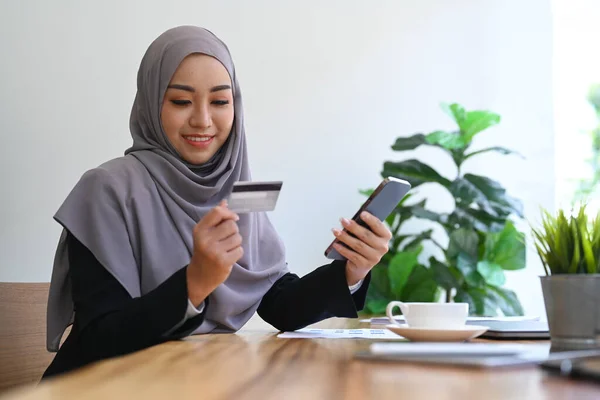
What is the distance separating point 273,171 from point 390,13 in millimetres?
883

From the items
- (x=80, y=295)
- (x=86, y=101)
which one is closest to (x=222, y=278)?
(x=80, y=295)

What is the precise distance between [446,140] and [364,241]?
1659 millimetres

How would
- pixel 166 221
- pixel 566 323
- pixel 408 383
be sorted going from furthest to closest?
1. pixel 166 221
2. pixel 566 323
3. pixel 408 383

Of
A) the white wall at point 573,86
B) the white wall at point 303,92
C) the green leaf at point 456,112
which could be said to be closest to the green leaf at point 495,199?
the green leaf at point 456,112

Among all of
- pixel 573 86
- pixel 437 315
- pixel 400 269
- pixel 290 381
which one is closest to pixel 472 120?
pixel 400 269


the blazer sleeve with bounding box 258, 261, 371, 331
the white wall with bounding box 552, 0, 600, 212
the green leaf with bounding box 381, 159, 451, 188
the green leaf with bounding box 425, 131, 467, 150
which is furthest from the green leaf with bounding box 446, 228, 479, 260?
the blazer sleeve with bounding box 258, 261, 371, 331

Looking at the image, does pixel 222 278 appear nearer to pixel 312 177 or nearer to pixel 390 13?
pixel 312 177

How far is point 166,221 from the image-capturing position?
5.17ft

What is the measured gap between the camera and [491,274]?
9.62 ft

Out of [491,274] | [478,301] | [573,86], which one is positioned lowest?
[478,301]

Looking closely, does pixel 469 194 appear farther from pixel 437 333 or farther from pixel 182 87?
pixel 437 333

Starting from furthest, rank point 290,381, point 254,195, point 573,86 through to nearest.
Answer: point 573,86
point 254,195
point 290,381

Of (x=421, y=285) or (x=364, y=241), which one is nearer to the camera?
(x=364, y=241)

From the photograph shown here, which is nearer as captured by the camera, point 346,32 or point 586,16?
point 346,32
